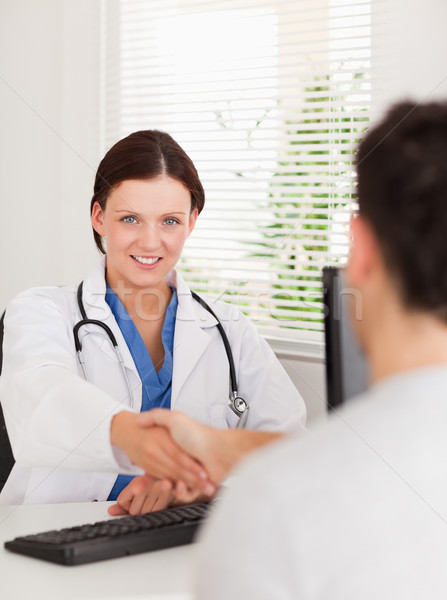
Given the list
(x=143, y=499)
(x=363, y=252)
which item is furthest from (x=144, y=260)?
(x=363, y=252)

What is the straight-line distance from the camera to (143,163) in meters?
1.71

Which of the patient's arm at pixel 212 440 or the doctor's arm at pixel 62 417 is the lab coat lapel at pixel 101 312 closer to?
the doctor's arm at pixel 62 417

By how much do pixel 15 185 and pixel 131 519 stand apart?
2032mm

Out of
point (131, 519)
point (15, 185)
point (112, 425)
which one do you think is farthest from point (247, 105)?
point (131, 519)

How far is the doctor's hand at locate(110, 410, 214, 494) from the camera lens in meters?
1.06

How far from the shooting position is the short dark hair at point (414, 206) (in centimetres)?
55

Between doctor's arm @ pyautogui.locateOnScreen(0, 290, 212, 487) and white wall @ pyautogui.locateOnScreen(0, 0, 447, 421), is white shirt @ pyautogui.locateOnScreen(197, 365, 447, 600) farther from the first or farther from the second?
white wall @ pyautogui.locateOnScreen(0, 0, 447, 421)

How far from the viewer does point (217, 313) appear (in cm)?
184

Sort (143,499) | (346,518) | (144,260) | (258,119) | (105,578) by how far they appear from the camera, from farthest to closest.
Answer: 1. (258,119)
2. (144,260)
3. (143,499)
4. (105,578)
5. (346,518)

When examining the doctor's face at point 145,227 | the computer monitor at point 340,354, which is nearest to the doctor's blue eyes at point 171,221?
the doctor's face at point 145,227

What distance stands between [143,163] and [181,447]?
851 mm

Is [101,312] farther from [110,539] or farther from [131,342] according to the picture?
[110,539]

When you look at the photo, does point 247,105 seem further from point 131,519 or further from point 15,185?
point 131,519

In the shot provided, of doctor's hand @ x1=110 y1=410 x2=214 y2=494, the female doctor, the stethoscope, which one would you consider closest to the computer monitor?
doctor's hand @ x1=110 y1=410 x2=214 y2=494
